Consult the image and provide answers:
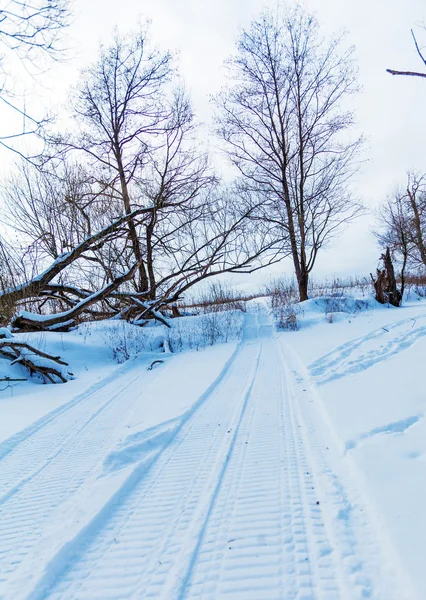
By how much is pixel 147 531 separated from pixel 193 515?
0.93 ft

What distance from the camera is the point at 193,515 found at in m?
1.99

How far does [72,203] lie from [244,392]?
328 inches

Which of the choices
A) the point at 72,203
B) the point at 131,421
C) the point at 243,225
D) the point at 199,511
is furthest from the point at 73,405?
the point at 243,225

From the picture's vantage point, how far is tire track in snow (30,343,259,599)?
157cm

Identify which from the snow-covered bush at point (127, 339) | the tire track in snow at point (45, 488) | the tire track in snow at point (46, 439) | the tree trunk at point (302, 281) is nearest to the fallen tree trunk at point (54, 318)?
the snow-covered bush at point (127, 339)

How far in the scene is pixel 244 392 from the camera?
4.39m

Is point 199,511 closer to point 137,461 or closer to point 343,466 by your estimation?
point 137,461

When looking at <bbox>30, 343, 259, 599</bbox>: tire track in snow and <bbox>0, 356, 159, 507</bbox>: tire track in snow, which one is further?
<bbox>0, 356, 159, 507</bbox>: tire track in snow

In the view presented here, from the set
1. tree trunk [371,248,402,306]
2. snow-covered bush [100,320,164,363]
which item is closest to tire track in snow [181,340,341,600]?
snow-covered bush [100,320,164,363]

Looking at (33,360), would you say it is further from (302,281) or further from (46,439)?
(302,281)

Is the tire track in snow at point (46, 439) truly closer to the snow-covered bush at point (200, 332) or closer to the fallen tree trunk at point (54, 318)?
the fallen tree trunk at point (54, 318)

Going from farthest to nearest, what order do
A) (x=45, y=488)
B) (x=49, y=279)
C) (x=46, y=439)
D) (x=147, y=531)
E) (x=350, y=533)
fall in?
(x=49, y=279)
(x=46, y=439)
(x=45, y=488)
(x=147, y=531)
(x=350, y=533)

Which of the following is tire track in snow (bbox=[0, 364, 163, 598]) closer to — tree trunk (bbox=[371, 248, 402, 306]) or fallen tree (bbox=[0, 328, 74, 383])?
fallen tree (bbox=[0, 328, 74, 383])

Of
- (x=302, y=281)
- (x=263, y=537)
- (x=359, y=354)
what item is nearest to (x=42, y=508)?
(x=263, y=537)
